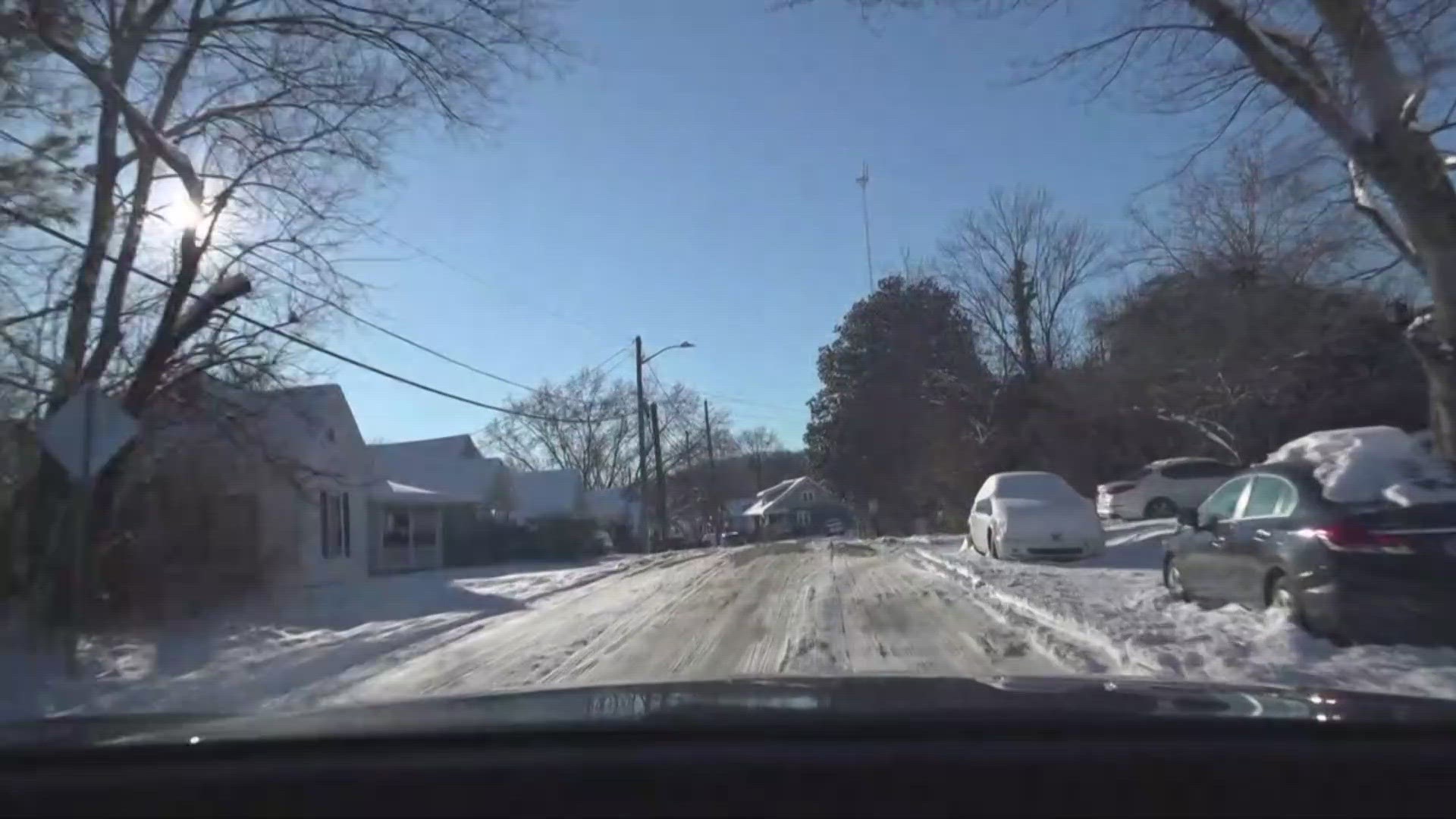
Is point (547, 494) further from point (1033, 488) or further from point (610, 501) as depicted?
point (1033, 488)

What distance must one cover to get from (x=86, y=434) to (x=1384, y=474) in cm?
1138

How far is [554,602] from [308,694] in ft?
34.5

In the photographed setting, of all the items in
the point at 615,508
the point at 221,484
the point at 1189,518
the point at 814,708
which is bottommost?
the point at 814,708

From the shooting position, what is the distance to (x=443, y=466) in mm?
52719

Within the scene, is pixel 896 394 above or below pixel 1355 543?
above

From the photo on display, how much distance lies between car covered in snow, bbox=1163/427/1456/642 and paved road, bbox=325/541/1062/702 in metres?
2.03

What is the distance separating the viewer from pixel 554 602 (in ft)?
71.6

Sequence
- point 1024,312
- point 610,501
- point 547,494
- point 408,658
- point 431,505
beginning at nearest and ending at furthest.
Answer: point 408,658, point 431,505, point 1024,312, point 547,494, point 610,501

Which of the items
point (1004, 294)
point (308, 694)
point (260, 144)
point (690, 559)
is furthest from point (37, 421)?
point (1004, 294)

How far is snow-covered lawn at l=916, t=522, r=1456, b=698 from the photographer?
897 centimetres

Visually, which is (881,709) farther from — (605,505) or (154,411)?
(605,505)

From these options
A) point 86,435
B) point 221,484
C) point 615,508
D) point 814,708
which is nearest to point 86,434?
point 86,435

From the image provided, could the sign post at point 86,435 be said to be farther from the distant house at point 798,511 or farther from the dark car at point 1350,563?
the distant house at point 798,511

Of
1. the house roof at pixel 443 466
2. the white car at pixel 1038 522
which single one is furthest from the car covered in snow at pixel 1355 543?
the house roof at pixel 443 466
